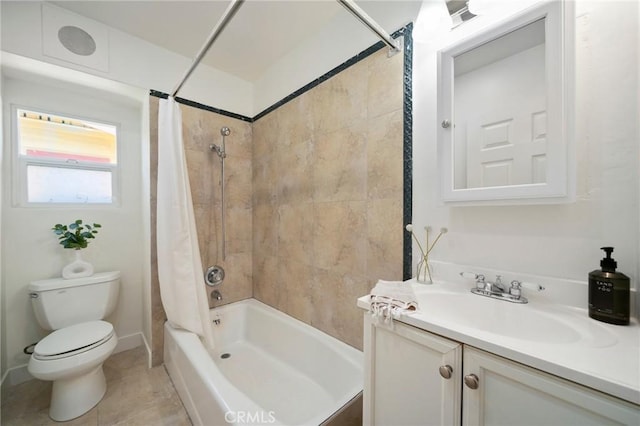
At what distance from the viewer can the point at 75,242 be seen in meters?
1.77

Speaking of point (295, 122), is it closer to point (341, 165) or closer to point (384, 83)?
point (341, 165)

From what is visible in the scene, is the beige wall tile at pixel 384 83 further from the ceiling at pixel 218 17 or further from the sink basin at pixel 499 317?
the sink basin at pixel 499 317

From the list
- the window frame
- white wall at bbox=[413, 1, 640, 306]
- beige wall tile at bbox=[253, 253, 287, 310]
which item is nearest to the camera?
white wall at bbox=[413, 1, 640, 306]

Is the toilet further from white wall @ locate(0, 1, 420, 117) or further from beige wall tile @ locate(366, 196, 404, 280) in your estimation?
beige wall tile @ locate(366, 196, 404, 280)

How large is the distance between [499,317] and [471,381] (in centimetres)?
33

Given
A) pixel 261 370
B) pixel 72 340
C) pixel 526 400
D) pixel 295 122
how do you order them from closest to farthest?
pixel 526 400 → pixel 72 340 → pixel 261 370 → pixel 295 122

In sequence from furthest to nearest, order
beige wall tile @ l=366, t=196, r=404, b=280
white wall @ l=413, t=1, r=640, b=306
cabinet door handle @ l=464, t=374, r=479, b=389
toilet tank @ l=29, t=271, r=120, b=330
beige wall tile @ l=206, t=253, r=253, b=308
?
beige wall tile @ l=206, t=253, r=253, b=308
toilet tank @ l=29, t=271, r=120, b=330
beige wall tile @ l=366, t=196, r=404, b=280
white wall @ l=413, t=1, r=640, b=306
cabinet door handle @ l=464, t=374, r=479, b=389

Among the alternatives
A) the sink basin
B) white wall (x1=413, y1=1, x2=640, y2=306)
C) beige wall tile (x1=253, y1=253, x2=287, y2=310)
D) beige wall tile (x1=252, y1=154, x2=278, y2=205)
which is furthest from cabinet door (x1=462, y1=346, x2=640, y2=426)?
beige wall tile (x1=252, y1=154, x2=278, y2=205)

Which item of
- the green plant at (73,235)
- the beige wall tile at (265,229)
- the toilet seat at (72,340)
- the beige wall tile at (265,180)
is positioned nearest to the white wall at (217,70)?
the beige wall tile at (265,180)

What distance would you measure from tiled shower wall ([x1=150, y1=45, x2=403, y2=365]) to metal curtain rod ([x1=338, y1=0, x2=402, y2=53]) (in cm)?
8

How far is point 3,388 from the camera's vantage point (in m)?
1.57

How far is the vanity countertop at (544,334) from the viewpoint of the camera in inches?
18.8

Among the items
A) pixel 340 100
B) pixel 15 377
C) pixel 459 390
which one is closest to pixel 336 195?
pixel 340 100

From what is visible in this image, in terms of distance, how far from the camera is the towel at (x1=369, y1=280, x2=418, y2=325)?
78cm
